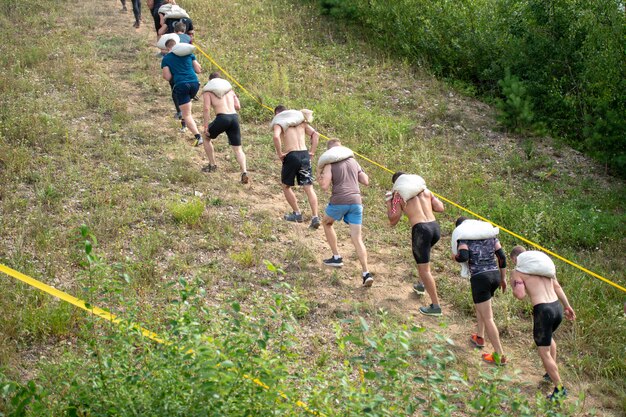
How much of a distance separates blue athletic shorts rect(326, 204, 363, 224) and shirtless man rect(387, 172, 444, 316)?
446 millimetres

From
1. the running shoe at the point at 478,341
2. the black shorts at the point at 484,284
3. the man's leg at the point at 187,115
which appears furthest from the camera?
the man's leg at the point at 187,115

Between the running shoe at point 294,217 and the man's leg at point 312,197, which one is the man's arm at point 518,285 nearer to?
the man's leg at point 312,197

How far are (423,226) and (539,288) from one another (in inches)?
57.9

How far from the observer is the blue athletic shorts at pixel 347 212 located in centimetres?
923

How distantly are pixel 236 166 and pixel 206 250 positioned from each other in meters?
2.50

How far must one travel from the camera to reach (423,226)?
28.6 ft

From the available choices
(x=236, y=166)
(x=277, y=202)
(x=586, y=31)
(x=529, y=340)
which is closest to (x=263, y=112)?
(x=236, y=166)

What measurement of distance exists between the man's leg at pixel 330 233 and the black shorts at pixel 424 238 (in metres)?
1.13

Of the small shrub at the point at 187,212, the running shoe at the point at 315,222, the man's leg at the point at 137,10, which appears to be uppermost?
the man's leg at the point at 137,10

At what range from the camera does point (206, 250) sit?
9.77m

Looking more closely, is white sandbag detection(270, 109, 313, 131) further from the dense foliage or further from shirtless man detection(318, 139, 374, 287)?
the dense foliage

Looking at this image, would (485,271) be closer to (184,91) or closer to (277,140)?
(277,140)

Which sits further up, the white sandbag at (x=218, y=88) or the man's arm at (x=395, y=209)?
the white sandbag at (x=218, y=88)

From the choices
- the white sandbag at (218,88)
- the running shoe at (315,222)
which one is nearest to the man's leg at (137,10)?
the white sandbag at (218,88)
